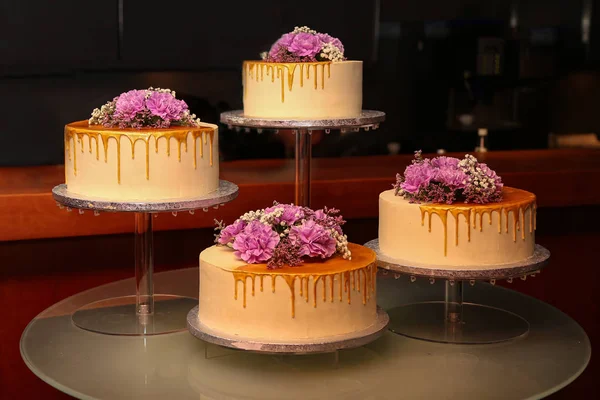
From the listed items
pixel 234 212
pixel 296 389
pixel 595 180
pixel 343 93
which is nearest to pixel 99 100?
pixel 234 212

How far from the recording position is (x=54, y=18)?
4.21 m

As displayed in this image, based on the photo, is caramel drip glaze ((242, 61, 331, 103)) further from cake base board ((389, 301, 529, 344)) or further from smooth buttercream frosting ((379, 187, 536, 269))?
cake base board ((389, 301, 529, 344))

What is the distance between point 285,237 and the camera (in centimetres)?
223

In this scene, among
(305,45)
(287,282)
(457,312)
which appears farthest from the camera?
(305,45)

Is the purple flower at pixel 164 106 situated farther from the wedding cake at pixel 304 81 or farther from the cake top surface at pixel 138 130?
the wedding cake at pixel 304 81

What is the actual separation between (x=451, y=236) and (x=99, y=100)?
96.7 inches

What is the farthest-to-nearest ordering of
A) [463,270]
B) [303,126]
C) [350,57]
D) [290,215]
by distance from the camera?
[350,57] → [303,126] → [463,270] → [290,215]

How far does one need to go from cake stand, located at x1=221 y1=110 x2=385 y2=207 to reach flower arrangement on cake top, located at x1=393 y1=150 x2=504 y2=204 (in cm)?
46

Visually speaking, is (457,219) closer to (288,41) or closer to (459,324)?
(459,324)

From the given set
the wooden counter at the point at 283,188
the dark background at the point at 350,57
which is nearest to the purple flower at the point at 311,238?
the wooden counter at the point at 283,188

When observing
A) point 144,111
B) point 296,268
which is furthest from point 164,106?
point 296,268

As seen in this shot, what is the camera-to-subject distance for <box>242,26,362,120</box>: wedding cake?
3.00m

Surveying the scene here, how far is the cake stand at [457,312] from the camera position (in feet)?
8.00

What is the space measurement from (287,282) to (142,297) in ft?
2.49
